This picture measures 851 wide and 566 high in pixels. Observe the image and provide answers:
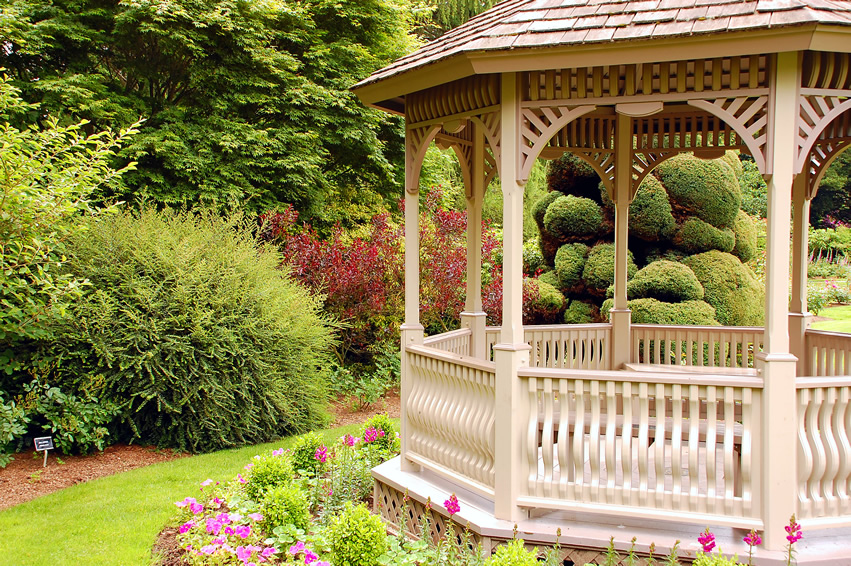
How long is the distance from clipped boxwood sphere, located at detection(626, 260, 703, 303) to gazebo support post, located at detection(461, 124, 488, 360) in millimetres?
3969

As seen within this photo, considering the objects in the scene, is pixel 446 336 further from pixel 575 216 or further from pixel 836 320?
pixel 836 320

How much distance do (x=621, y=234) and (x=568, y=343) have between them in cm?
131

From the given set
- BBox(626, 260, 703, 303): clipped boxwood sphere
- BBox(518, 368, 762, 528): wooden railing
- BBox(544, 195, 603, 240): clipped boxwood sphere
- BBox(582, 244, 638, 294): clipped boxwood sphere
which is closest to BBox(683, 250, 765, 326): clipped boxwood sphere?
BBox(626, 260, 703, 303): clipped boxwood sphere

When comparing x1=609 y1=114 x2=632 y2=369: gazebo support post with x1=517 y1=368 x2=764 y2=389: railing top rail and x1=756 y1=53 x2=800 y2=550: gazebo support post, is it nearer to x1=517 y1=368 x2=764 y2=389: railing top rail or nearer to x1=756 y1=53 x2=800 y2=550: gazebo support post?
x1=756 y1=53 x2=800 y2=550: gazebo support post

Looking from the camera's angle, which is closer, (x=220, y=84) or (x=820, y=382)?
(x=820, y=382)

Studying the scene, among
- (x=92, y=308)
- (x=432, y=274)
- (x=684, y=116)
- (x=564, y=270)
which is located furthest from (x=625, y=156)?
(x=92, y=308)

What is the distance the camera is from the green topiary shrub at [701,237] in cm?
1041

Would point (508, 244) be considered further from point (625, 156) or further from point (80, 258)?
point (80, 258)

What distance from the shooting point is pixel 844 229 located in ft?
75.5

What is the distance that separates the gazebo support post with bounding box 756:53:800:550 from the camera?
4086mm

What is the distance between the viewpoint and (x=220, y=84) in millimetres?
12078

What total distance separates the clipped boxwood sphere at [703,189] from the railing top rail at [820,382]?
22.1 ft

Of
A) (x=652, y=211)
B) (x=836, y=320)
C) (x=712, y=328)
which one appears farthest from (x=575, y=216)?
(x=836, y=320)

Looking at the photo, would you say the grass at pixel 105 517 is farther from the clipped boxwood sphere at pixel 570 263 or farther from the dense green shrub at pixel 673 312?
the clipped boxwood sphere at pixel 570 263
